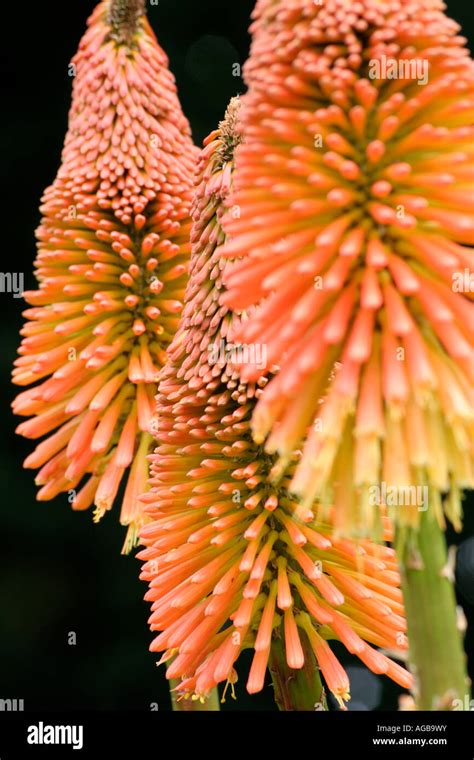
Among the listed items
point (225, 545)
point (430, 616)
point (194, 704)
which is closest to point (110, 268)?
point (225, 545)

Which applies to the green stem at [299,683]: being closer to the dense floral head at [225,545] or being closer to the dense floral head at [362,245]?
the dense floral head at [225,545]

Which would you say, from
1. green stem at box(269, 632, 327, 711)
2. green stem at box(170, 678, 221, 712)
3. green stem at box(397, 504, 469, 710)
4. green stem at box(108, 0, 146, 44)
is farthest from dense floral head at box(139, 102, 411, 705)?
green stem at box(108, 0, 146, 44)

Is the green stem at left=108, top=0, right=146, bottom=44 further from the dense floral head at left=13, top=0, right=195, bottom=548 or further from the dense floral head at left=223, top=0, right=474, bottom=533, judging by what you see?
the dense floral head at left=223, top=0, right=474, bottom=533

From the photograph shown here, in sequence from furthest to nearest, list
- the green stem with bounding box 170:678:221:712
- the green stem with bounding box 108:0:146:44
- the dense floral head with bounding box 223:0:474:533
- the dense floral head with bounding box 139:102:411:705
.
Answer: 1. the green stem with bounding box 108:0:146:44
2. the green stem with bounding box 170:678:221:712
3. the dense floral head with bounding box 139:102:411:705
4. the dense floral head with bounding box 223:0:474:533

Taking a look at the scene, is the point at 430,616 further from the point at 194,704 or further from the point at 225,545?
the point at 194,704

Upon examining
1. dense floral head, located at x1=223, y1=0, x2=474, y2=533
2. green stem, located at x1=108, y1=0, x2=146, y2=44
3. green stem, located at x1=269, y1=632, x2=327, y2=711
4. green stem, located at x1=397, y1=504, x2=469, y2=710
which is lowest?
green stem, located at x1=269, y1=632, x2=327, y2=711

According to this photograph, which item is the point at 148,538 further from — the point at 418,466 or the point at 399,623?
the point at 418,466

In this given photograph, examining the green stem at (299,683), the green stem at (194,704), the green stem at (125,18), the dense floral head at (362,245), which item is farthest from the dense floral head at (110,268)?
the dense floral head at (362,245)
